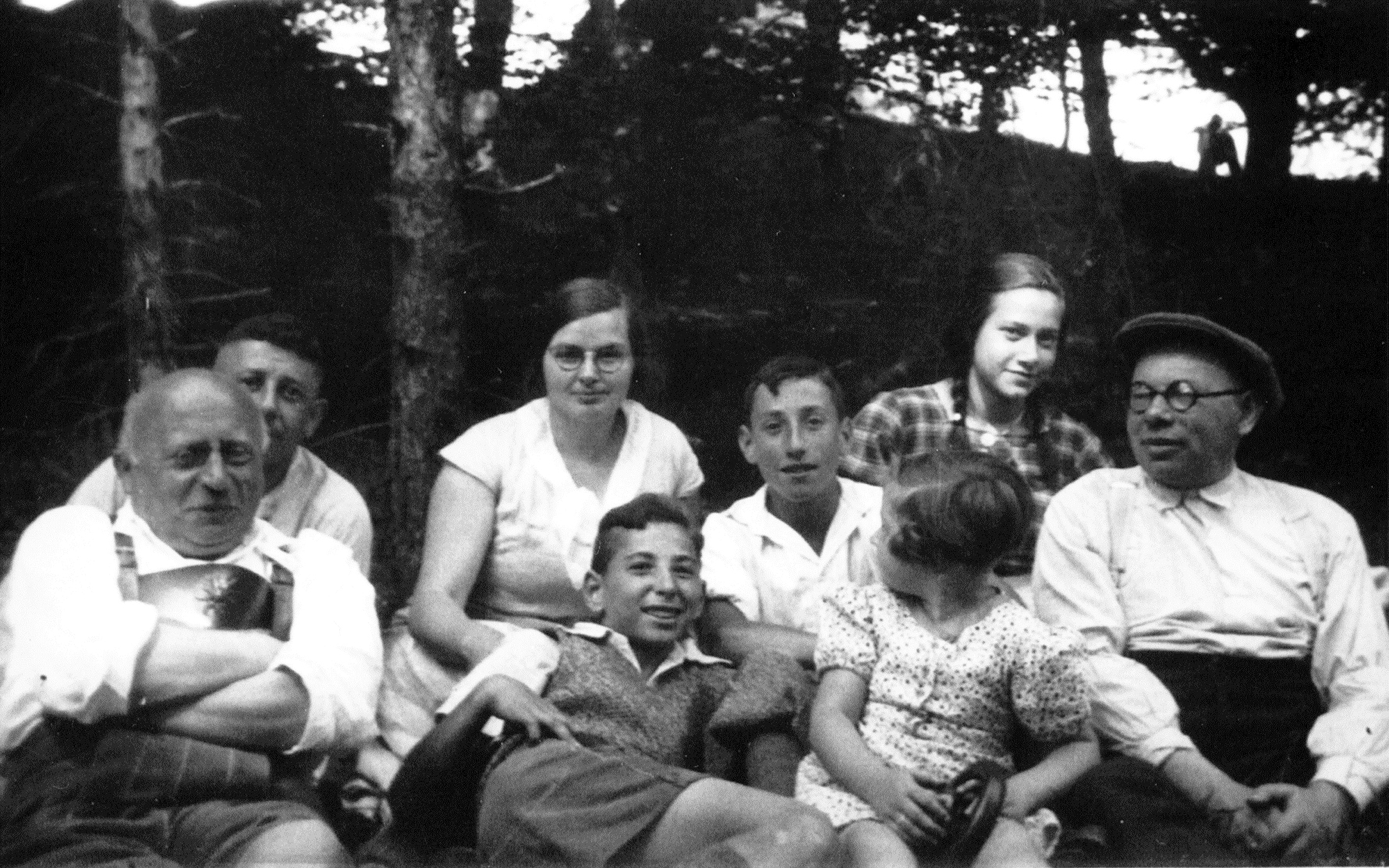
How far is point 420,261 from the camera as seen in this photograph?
424 cm

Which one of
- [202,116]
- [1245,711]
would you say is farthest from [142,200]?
[1245,711]

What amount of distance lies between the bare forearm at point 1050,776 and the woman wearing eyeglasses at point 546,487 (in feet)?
4.01

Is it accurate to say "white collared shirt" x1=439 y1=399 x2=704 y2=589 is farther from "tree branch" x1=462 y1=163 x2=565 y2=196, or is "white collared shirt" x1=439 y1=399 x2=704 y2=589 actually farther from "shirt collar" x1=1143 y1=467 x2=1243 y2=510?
"shirt collar" x1=1143 y1=467 x2=1243 y2=510

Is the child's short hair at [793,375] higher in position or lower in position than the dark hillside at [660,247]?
lower

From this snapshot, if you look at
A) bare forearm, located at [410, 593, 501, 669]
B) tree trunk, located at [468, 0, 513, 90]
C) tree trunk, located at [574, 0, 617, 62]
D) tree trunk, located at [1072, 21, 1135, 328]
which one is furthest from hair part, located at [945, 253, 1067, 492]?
tree trunk, located at [468, 0, 513, 90]

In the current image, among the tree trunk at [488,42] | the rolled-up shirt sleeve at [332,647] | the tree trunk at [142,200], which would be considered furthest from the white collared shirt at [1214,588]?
the tree trunk at [142,200]

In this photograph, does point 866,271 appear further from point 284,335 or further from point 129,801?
point 129,801

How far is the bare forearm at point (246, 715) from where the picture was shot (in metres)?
2.68

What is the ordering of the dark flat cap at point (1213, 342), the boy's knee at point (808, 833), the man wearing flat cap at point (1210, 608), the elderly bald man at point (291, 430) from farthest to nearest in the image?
1. the elderly bald man at point (291, 430)
2. the dark flat cap at point (1213, 342)
3. the man wearing flat cap at point (1210, 608)
4. the boy's knee at point (808, 833)

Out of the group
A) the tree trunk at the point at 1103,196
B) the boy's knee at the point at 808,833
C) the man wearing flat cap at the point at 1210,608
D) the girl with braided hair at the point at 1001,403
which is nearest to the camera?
the boy's knee at the point at 808,833

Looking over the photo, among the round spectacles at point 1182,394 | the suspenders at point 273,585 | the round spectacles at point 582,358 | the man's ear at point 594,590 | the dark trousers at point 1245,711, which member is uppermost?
the round spectacles at point 582,358

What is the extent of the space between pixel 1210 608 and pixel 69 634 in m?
2.35

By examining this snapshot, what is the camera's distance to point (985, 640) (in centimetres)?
277

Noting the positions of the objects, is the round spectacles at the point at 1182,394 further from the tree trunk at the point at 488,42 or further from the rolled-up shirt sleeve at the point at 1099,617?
the tree trunk at the point at 488,42
